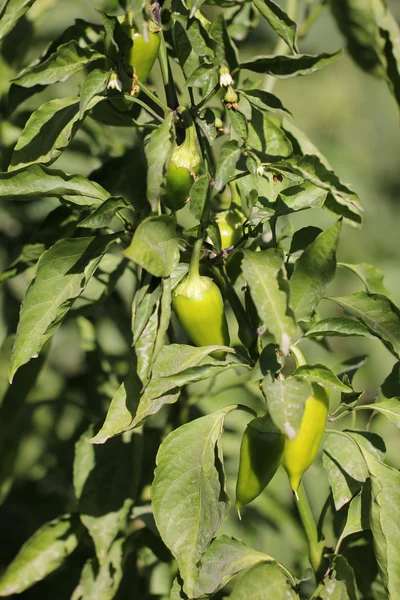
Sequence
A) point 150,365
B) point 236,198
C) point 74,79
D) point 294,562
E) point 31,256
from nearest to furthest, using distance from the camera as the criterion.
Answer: point 150,365 → point 236,198 → point 31,256 → point 294,562 → point 74,79

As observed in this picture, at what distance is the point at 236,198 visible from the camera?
0.67 metres

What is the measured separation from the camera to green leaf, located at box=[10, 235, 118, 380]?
0.60m

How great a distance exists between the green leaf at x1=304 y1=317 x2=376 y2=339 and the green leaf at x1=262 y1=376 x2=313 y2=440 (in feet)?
0.27

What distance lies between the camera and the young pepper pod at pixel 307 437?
1.89 feet

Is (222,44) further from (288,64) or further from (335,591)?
(335,591)

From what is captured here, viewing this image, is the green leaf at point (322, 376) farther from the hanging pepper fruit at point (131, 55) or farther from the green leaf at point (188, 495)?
the hanging pepper fruit at point (131, 55)

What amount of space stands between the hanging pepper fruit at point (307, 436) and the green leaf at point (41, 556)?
387 millimetres

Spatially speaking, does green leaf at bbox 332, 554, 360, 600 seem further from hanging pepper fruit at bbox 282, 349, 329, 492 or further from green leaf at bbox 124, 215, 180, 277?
green leaf at bbox 124, 215, 180, 277

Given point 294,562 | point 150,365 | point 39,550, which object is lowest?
point 294,562

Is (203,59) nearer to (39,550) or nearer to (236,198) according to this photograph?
(236,198)

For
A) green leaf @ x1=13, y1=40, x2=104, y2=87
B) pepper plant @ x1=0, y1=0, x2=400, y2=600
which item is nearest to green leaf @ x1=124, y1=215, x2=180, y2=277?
pepper plant @ x1=0, y1=0, x2=400, y2=600

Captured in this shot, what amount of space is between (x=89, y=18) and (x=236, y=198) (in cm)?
50

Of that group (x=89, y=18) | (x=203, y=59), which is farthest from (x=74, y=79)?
(x=203, y=59)

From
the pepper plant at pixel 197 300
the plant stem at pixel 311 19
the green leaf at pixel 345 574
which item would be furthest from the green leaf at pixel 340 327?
the plant stem at pixel 311 19
